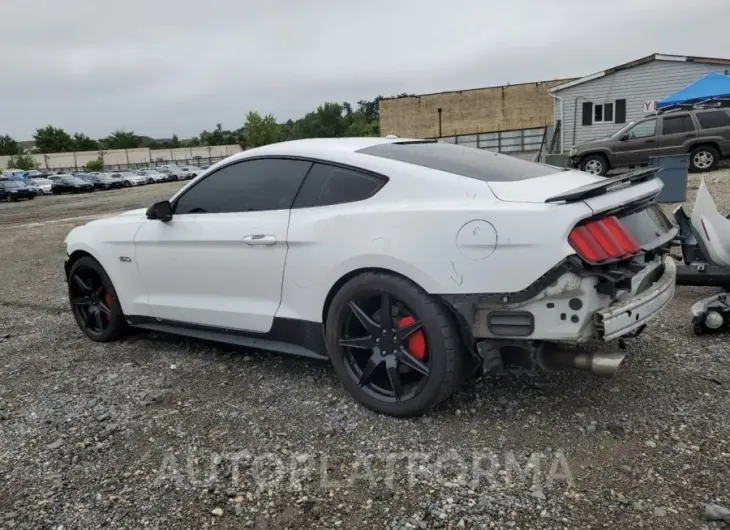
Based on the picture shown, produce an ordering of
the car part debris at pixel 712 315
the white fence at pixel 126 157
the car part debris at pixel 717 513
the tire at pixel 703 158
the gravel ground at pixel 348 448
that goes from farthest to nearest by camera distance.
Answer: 1. the white fence at pixel 126 157
2. the tire at pixel 703 158
3. the car part debris at pixel 712 315
4. the gravel ground at pixel 348 448
5. the car part debris at pixel 717 513

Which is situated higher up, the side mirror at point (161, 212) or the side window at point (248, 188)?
the side window at point (248, 188)

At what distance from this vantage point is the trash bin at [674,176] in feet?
31.4

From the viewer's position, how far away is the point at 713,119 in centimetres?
1496

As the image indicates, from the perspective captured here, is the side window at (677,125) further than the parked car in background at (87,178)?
No

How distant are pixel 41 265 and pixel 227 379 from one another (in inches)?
275

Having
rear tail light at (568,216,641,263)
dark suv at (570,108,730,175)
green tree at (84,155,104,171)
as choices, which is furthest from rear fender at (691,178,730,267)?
green tree at (84,155,104,171)

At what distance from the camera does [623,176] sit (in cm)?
315

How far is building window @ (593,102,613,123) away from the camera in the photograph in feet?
88.4

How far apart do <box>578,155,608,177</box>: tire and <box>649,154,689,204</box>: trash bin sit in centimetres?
638

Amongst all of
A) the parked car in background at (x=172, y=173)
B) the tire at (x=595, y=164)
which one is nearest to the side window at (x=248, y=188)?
the tire at (x=595, y=164)

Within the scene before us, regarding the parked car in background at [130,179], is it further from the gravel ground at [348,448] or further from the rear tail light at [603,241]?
the rear tail light at [603,241]

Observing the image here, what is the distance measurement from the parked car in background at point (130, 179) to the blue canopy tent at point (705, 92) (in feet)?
127

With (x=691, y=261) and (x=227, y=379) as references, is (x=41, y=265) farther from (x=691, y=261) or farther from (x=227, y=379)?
(x=691, y=261)

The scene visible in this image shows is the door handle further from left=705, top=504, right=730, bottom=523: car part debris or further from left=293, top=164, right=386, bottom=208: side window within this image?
left=705, top=504, right=730, bottom=523: car part debris
